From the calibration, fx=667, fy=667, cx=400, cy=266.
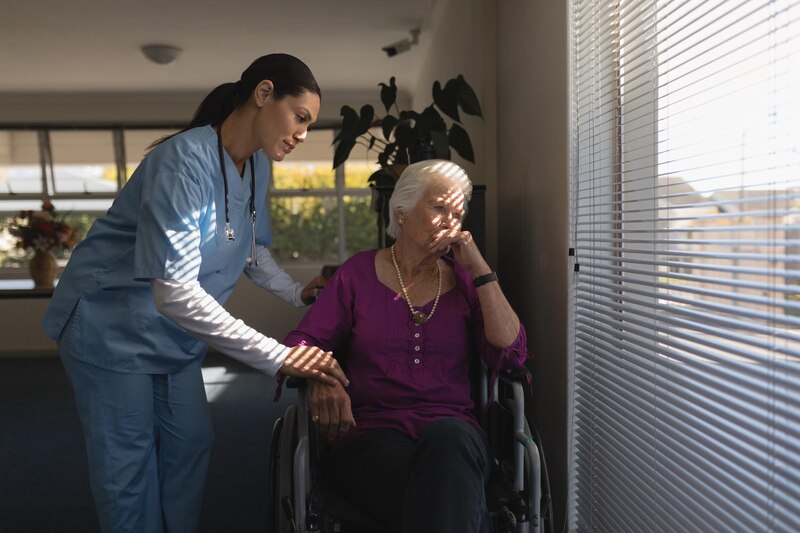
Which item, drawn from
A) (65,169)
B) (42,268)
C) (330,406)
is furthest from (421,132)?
(65,169)

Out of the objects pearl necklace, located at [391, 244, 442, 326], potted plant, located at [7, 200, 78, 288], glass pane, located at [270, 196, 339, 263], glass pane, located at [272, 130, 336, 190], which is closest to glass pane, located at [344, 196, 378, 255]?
glass pane, located at [270, 196, 339, 263]

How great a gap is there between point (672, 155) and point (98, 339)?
1410mm

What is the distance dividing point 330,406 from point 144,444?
46cm

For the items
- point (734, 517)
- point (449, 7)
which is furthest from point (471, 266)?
point (449, 7)

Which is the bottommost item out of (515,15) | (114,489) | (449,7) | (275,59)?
(114,489)

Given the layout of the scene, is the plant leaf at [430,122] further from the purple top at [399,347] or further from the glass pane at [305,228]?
the glass pane at [305,228]

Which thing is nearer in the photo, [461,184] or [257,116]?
[257,116]

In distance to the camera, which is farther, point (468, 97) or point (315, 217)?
point (315, 217)

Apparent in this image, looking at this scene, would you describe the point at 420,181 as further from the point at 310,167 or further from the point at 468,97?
the point at 310,167

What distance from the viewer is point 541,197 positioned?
2.22 metres

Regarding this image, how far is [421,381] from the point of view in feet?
5.79

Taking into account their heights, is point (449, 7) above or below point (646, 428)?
above

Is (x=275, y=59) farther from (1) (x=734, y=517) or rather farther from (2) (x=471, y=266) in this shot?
(1) (x=734, y=517)

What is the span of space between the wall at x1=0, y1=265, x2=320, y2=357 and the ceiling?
81.6 inches
